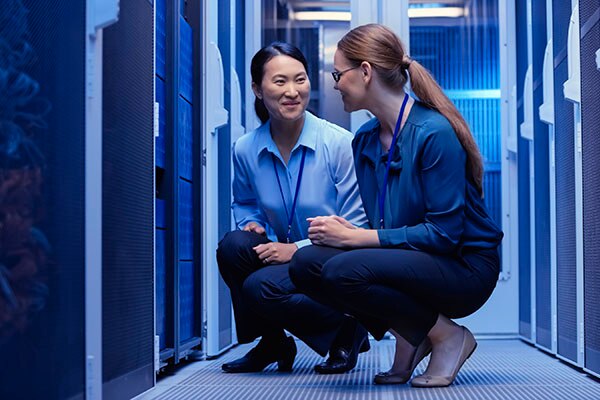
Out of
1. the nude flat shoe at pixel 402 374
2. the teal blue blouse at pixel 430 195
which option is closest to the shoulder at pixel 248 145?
the teal blue blouse at pixel 430 195

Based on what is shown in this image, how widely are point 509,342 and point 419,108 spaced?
1.95 metres

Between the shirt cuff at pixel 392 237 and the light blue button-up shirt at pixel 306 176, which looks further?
the light blue button-up shirt at pixel 306 176

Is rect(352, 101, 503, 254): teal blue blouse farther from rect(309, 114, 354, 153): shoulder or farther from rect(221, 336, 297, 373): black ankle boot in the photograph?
rect(221, 336, 297, 373): black ankle boot

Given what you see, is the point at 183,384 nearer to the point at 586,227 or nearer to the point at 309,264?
the point at 309,264

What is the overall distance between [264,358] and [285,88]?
81 centimetres

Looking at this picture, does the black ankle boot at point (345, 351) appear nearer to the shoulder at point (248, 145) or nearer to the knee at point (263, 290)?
the knee at point (263, 290)

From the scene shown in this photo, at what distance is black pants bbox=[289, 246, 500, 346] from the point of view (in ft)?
7.51

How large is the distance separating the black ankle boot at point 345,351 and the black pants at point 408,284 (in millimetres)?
360

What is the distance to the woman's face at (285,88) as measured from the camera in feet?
9.07

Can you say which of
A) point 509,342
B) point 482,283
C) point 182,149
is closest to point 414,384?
point 482,283

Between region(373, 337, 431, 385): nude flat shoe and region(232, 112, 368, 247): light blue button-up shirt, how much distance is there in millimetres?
469

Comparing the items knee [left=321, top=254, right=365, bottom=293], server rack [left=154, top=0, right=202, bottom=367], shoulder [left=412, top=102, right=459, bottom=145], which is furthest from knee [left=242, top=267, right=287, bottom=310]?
shoulder [left=412, top=102, right=459, bottom=145]

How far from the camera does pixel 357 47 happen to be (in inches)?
95.5

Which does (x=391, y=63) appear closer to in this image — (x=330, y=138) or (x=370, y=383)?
(x=330, y=138)
